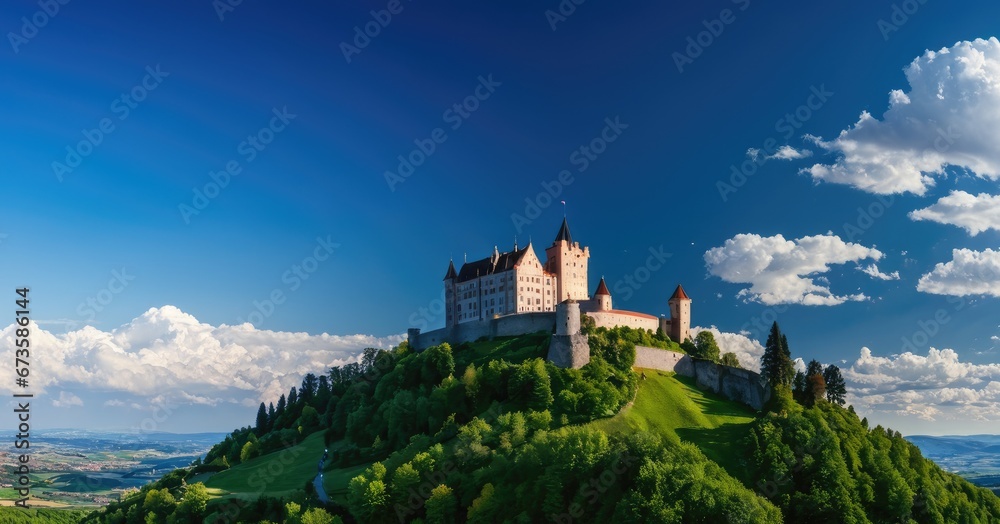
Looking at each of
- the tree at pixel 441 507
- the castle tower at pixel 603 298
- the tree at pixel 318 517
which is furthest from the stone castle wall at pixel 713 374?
the tree at pixel 318 517

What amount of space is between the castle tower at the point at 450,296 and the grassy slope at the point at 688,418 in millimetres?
36119

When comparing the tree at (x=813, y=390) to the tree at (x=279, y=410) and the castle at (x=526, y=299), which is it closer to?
the castle at (x=526, y=299)

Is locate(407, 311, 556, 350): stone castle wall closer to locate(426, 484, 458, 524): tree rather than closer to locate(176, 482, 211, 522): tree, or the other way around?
locate(426, 484, 458, 524): tree

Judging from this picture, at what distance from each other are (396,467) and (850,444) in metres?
42.5

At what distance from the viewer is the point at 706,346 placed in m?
98.8

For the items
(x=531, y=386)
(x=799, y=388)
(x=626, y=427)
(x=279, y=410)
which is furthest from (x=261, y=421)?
(x=799, y=388)

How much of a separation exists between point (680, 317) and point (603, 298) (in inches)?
429

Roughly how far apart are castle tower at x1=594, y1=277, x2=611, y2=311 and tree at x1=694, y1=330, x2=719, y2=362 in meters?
12.6

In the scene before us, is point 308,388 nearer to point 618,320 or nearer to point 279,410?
Result: point 279,410

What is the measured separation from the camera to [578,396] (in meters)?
78.6

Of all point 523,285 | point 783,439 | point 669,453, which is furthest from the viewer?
point 523,285

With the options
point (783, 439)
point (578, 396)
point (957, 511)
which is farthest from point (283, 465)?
point (957, 511)

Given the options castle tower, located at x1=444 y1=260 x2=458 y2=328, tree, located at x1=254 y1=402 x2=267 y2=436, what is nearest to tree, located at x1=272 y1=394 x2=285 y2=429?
tree, located at x1=254 y1=402 x2=267 y2=436

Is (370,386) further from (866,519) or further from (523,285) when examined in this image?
(866,519)
